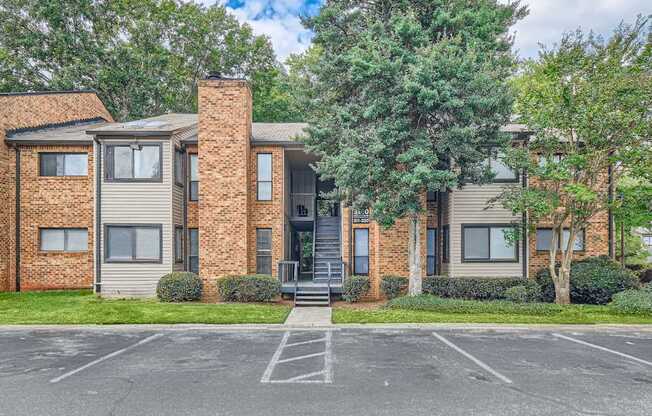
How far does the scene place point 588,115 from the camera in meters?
12.1

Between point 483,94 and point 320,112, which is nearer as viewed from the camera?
point 483,94

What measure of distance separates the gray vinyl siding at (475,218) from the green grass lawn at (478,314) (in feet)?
8.40

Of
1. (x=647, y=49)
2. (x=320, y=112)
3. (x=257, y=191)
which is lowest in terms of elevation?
(x=257, y=191)

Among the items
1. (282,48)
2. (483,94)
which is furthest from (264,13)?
(483,94)

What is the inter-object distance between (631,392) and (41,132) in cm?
2169

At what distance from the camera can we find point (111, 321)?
10906 millimetres

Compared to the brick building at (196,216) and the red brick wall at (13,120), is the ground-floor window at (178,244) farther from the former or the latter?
the red brick wall at (13,120)

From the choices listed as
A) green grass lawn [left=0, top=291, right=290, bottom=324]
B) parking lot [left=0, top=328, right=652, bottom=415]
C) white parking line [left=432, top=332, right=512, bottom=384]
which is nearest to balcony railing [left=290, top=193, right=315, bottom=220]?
green grass lawn [left=0, top=291, right=290, bottom=324]

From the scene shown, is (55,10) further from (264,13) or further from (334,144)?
(334,144)

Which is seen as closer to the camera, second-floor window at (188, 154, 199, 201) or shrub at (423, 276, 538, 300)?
shrub at (423, 276, 538, 300)

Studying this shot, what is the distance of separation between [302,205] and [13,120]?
13.2m

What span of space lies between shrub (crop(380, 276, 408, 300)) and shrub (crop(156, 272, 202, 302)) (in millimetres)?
6598

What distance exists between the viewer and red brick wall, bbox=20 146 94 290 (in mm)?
17125

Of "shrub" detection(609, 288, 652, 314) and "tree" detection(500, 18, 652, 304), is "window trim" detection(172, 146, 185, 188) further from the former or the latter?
"shrub" detection(609, 288, 652, 314)
